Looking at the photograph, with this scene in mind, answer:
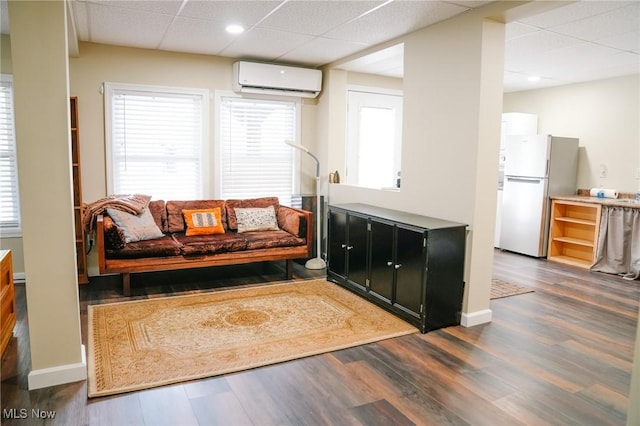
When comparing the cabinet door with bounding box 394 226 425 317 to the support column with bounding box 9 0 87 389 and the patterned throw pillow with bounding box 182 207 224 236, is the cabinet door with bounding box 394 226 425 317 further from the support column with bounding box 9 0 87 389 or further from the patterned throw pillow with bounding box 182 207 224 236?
the support column with bounding box 9 0 87 389

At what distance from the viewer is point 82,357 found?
2.59m

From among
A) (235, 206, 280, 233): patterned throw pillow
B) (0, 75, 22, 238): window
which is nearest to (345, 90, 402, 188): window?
(235, 206, 280, 233): patterned throw pillow

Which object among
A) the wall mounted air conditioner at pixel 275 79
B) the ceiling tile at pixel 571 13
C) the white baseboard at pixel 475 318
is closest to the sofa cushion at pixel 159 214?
the wall mounted air conditioner at pixel 275 79

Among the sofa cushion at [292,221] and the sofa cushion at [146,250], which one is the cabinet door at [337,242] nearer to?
the sofa cushion at [292,221]

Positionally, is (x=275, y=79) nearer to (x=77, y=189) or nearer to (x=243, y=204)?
(x=243, y=204)

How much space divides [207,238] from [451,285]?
7.84 ft

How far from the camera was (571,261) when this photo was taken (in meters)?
5.69

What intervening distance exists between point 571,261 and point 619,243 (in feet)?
2.09

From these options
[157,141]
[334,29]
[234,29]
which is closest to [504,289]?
[334,29]

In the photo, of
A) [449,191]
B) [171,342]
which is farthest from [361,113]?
[171,342]

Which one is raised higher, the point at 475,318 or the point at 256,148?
the point at 256,148

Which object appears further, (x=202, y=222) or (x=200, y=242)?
(x=202, y=222)

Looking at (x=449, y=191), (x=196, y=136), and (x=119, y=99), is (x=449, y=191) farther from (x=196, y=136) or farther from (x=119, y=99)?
(x=119, y=99)

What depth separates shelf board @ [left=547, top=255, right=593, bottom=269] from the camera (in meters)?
5.50
